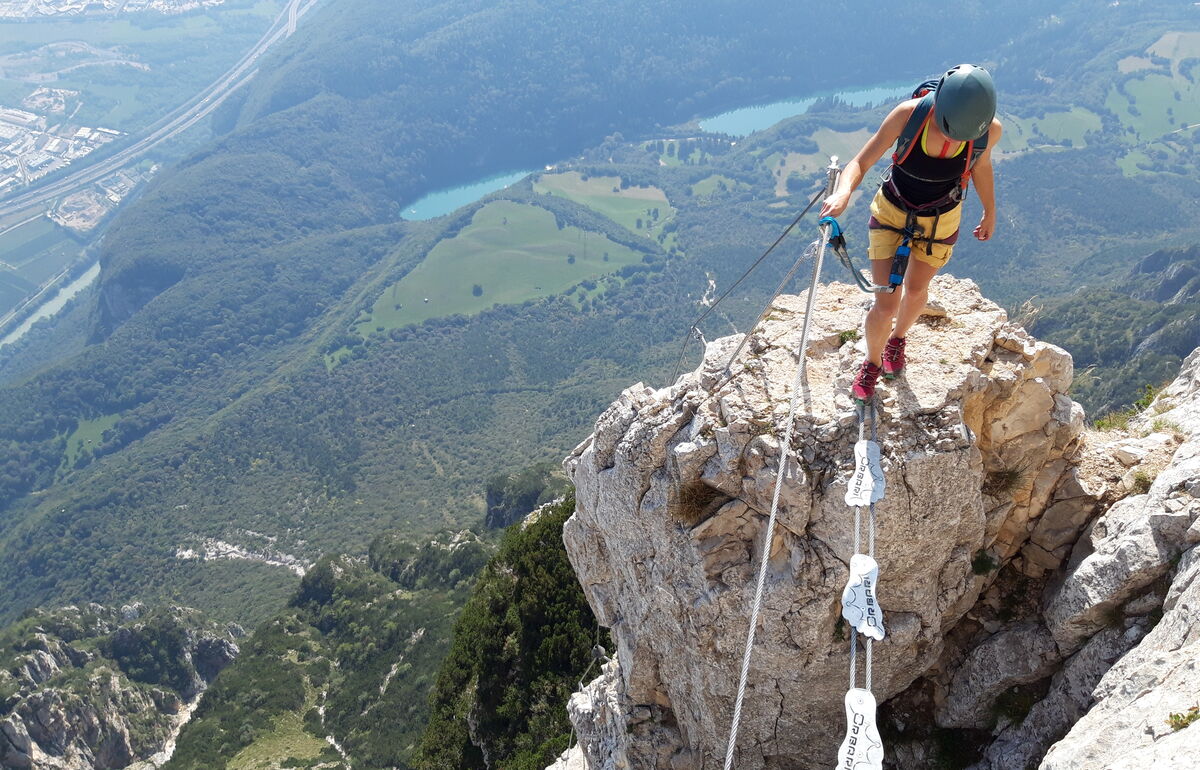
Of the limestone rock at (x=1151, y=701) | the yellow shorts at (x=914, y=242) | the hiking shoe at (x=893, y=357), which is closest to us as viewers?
the limestone rock at (x=1151, y=701)

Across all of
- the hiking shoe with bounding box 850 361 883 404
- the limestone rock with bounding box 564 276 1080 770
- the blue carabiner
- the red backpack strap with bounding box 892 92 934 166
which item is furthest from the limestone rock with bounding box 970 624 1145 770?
the red backpack strap with bounding box 892 92 934 166

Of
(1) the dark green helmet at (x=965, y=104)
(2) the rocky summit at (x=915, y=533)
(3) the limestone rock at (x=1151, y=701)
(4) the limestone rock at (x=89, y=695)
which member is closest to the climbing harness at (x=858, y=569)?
(2) the rocky summit at (x=915, y=533)

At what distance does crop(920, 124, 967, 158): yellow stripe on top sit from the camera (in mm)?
8703

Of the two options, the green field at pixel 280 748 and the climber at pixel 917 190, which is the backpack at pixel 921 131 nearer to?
the climber at pixel 917 190

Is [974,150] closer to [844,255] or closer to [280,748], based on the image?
[844,255]

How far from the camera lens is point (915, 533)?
32.8 ft

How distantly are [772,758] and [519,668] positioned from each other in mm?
19051

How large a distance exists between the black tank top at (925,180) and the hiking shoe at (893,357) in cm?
193

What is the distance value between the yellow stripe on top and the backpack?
65 mm

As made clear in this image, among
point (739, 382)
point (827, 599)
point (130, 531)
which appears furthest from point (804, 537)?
point (130, 531)

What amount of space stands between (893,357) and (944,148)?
A: 289 cm

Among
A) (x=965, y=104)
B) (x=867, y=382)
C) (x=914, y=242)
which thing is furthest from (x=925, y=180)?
(x=867, y=382)

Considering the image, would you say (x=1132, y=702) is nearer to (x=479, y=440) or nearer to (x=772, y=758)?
(x=772, y=758)

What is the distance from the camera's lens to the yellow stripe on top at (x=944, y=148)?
28.6ft
